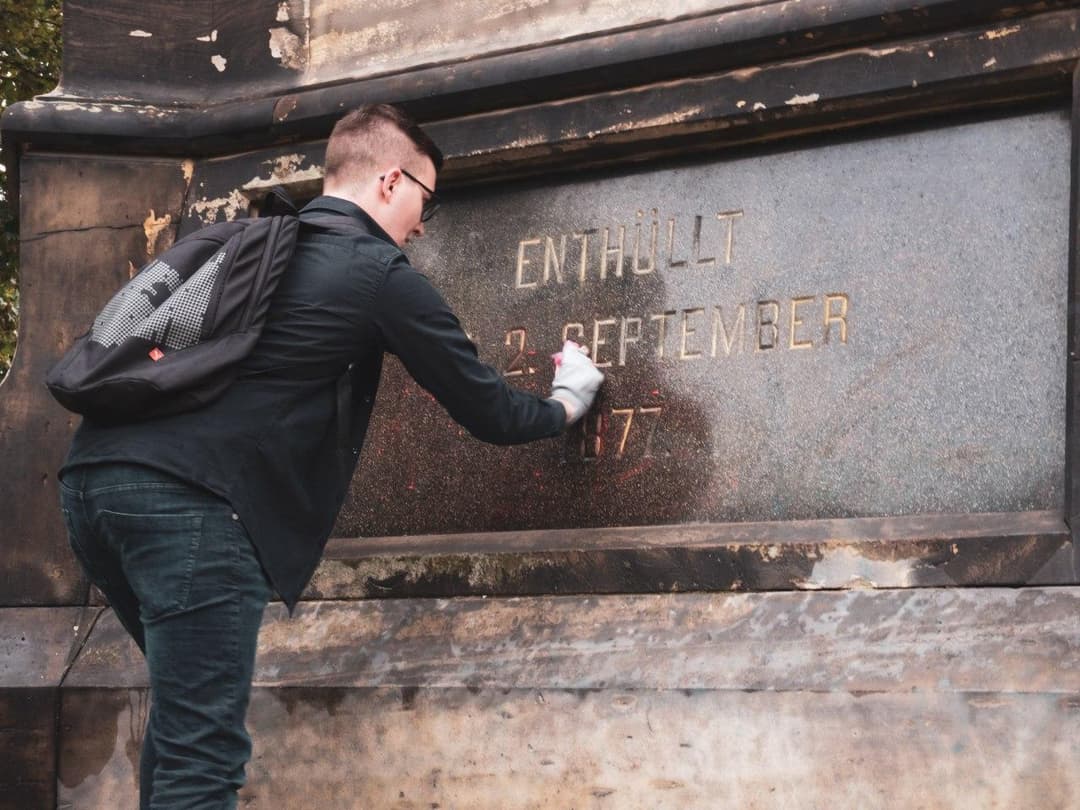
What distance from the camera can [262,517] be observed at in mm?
3691

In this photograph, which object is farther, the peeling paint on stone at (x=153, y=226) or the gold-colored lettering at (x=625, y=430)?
the peeling paint on stone at (x=153, y=226)

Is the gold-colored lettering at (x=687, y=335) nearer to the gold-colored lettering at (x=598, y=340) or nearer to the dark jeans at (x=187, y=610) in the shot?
the gold-colored lettering at (x=598, y=340)

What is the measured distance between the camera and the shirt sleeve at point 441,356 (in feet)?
12.7

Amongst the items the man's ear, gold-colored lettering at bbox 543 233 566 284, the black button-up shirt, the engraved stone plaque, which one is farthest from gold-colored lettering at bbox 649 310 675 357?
the man's ear

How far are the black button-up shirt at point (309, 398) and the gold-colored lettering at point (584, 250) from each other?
40.0 inches

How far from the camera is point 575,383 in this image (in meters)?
4.69

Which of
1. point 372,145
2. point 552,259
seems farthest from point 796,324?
point 372,145

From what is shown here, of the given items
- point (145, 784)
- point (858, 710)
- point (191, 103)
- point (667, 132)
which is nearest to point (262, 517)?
point (145, 784)

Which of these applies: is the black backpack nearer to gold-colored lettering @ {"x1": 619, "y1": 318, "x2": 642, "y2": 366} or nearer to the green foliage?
gold-colored lettering @ {"x1": 619, "y1": 318, "x2": 642, "y2": 366}

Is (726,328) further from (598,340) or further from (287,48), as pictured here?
(287,48)

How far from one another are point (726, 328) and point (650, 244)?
1.22 ft

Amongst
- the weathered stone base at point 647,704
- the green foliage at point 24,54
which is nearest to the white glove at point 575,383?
the weathered stone base at point 647,704

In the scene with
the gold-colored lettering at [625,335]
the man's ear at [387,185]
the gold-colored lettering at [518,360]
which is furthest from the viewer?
the gold-colored lettering at [518,360]

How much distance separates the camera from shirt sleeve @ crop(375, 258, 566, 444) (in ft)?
12.7
